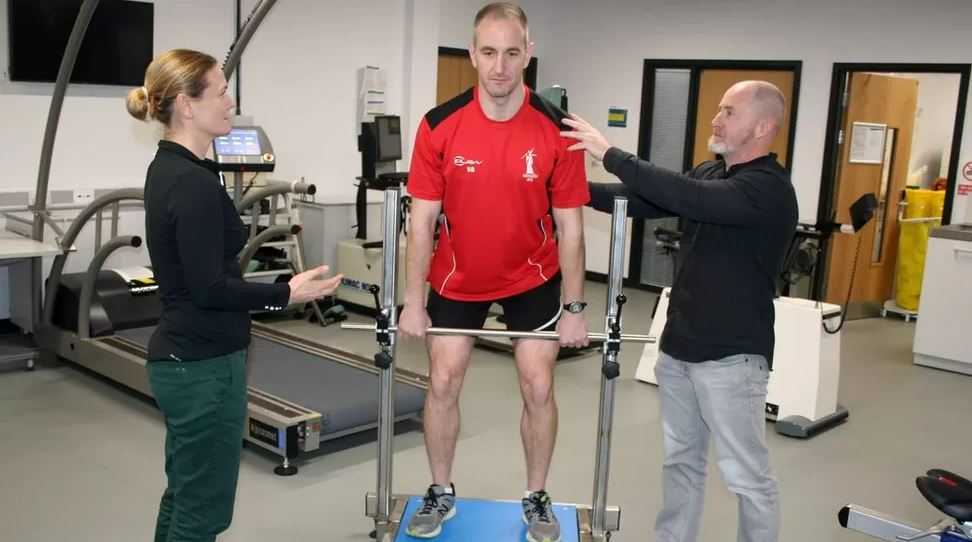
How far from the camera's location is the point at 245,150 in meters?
6.20

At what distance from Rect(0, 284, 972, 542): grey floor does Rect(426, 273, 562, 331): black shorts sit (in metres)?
1.12

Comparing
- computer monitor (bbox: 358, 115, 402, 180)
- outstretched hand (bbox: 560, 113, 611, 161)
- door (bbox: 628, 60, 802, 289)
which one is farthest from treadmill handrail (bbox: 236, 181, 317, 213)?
door (bbox: 628, 60, 802, 289)

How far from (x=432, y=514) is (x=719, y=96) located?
6.97m

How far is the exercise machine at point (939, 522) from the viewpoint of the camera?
2689mm

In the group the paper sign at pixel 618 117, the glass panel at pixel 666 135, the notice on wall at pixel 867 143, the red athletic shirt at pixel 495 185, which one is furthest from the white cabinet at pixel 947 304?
the red athletic shirt at pixel 495 185

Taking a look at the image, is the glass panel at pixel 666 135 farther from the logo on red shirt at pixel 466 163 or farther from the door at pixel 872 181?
the logo on red shirt at pixel 466 163

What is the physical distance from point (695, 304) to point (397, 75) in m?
6.56

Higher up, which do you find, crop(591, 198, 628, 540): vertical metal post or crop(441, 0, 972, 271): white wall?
crop(441, 0, 972, 271): white wall

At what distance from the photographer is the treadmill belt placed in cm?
462

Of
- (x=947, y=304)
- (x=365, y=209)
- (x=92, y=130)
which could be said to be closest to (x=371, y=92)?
(x=365, y=209)

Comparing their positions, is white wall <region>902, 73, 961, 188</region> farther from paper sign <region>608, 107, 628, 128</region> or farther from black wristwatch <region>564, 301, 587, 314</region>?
black wristwatch <region>564, 301, 587, 314</region>

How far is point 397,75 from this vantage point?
9.04 m

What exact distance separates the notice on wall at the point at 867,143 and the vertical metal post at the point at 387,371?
6.50 m

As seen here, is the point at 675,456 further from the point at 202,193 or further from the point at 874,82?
the point at 874,82
